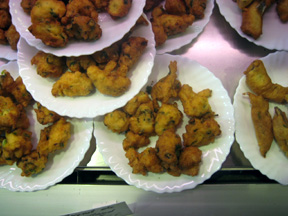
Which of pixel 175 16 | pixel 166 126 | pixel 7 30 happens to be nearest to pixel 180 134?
pixel 166 126

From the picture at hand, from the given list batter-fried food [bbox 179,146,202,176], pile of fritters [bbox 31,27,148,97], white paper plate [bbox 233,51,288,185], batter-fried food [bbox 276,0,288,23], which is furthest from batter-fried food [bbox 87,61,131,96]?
batter-fried food [bbox 276,0,288,23]

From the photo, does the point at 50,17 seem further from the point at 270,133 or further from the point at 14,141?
the point at 270,133

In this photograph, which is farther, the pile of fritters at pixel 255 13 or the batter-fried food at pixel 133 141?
the pile of fritters at pixel 255 13

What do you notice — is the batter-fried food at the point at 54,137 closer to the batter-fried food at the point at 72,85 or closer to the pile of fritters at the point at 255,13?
the batter-fried food at the point at 72,85

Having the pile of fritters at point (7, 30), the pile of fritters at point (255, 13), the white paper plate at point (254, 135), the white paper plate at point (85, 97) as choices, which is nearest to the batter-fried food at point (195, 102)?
the white paper plate at point (254, 135)

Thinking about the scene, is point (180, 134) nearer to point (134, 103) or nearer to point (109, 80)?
point (134, 103)
